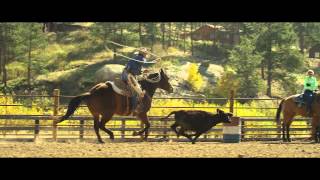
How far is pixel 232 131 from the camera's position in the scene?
16016mm

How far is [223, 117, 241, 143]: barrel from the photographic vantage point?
1587cm

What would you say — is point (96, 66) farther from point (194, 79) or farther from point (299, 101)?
point (299, 101)

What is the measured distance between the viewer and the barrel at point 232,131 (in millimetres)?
15867

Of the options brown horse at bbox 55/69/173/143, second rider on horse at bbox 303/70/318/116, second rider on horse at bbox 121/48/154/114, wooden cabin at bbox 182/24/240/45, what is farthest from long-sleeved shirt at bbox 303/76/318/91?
wooden cabin at bbox 182/24/240/45

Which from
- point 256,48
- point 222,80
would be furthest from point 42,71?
point 256,48

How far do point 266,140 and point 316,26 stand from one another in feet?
170

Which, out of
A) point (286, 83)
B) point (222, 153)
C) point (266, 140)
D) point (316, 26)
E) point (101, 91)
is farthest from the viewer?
point (316, 26)

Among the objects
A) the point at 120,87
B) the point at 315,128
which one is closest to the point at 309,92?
the point at 315,128

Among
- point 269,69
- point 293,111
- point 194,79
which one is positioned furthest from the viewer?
point 269,69

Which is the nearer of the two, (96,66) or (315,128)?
(315,128)

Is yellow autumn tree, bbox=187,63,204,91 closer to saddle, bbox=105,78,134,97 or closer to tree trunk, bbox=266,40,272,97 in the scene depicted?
tree trunk, bbox=266,40,272,97

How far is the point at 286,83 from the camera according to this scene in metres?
52.4

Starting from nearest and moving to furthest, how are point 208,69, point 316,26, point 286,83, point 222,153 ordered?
1. point 222,153
2. point 286,83
3. point 208,69
4. point 316,26

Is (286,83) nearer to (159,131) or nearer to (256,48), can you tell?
(256,48)
